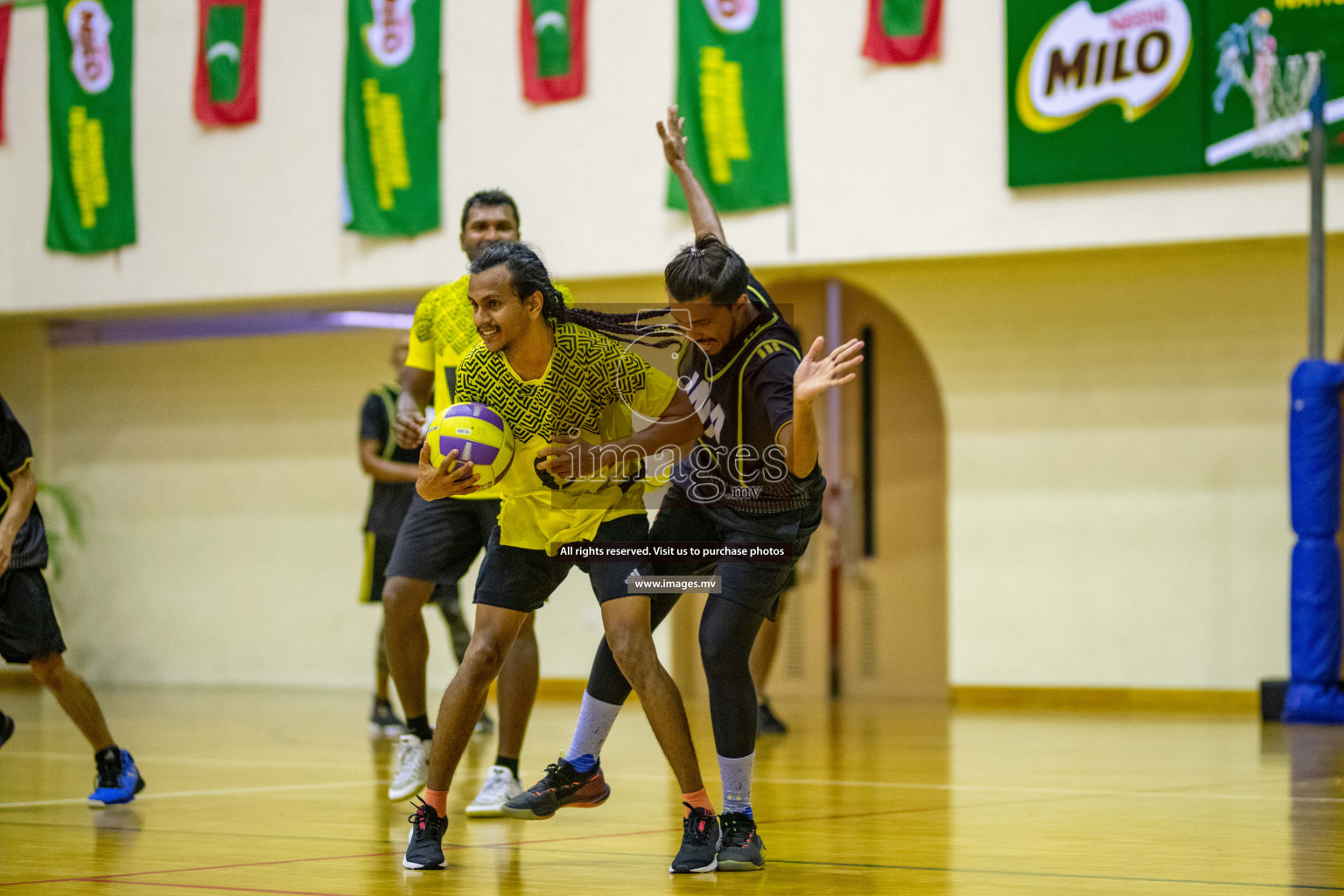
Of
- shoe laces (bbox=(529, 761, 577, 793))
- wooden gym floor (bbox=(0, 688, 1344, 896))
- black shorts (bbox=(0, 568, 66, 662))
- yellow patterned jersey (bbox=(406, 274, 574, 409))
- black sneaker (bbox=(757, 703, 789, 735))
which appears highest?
yellow patterned jersey (bbox=(406, 274, 574, 409))

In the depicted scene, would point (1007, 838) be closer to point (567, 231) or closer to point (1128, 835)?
point (1128, 835)

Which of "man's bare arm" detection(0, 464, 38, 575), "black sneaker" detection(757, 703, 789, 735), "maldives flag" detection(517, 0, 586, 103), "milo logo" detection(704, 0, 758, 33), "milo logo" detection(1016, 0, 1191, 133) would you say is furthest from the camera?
"maldives flag" detection(517, 0, 586, 103)

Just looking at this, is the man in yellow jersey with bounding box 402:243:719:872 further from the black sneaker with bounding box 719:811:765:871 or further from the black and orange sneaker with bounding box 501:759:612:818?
the black and orange sneaker with bounding box 501:759:612:818

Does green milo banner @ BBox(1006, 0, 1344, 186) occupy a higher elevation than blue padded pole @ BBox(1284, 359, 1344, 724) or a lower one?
higher

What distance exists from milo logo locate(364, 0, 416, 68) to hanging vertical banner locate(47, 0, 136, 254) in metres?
2.27

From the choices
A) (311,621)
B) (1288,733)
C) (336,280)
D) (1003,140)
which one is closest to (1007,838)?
(1288,733)

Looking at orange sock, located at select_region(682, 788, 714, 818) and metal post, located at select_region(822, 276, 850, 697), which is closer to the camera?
orange sock, located at select_region(682, 788, 714, 818)

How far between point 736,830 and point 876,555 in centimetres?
766

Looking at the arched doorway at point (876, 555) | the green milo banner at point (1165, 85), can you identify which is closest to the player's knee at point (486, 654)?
the green milo banner at point (1165, 85)

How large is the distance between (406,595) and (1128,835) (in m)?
2.53

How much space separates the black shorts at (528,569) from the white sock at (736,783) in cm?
57

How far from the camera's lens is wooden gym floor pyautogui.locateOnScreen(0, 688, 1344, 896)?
3.85 meters

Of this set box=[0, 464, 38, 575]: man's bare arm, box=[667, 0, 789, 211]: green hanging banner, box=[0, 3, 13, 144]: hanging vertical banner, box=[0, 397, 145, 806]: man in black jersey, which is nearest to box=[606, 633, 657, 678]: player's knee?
box=[0, 397, 145, 806]: man in black jersey

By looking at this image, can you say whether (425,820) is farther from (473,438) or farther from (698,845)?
(473,438)
